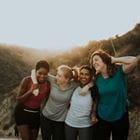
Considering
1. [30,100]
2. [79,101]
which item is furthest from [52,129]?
[79,101]

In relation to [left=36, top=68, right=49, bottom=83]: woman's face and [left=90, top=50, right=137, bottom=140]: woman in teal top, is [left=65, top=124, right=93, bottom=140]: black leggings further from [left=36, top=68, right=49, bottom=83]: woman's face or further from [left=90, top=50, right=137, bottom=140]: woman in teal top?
[left=36, top=68, right=49, bottom=83]: woman's face

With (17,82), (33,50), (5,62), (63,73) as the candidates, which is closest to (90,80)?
(63,73)

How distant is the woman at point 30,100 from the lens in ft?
26.9

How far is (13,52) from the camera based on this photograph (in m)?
35.4

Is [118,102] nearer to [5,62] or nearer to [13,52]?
[5,62]

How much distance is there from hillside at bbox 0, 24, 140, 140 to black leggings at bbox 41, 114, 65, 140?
570cm

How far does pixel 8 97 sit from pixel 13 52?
41.8 feet

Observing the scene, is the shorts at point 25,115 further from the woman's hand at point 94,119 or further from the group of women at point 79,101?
the woman's hand at point 94,119

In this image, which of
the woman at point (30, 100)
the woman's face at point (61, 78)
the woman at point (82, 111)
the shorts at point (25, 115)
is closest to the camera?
the woman at point (82, 111)

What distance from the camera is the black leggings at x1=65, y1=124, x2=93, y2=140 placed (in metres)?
8.06

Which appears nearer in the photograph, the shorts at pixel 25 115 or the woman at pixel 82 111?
the woman at pixel 82 111

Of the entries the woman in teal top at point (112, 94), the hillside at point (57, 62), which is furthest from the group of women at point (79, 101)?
the hillside at point (57, 62)

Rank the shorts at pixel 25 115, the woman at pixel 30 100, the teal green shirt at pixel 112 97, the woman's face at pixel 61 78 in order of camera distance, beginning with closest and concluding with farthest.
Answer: the teal green shirt at pixel 112 97, the woman's face at pixel 61 78, the woman at pixel 30 100, the shorts at pixel 25 115

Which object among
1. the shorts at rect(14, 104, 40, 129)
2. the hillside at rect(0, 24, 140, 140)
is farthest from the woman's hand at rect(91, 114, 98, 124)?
the hillside at rect(0, 24, 140, 140)
